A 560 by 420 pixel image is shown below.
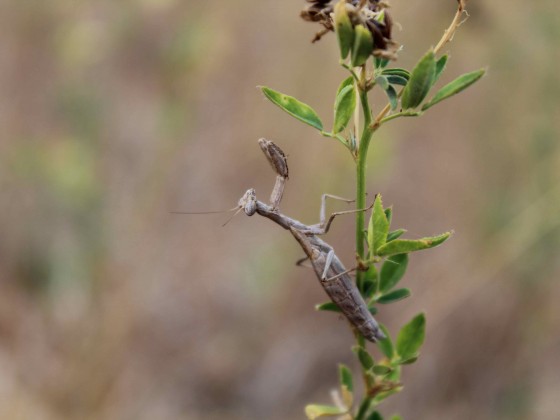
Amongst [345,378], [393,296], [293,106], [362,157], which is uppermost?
[293,106]

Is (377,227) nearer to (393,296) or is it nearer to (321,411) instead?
(393,296)

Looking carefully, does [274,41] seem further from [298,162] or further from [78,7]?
[78,7]

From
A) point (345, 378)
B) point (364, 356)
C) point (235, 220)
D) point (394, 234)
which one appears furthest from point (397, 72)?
point (235, 220)

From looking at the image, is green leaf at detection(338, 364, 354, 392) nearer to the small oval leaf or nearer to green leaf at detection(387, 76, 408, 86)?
the small oval leaf

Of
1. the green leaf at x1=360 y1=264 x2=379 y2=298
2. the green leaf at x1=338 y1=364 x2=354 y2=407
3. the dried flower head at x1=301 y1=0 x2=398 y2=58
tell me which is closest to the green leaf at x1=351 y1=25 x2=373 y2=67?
the dried flower head at x1=301 y1=0 x2=398 y2=58

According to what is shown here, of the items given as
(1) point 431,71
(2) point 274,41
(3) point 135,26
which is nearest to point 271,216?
(1) point 431,71
